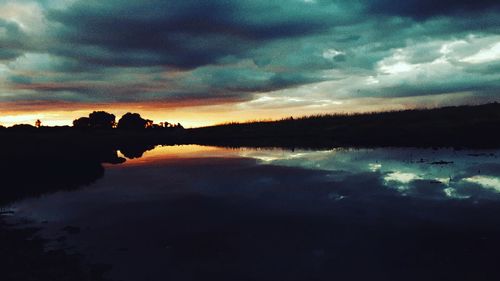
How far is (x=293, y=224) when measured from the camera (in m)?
15.2

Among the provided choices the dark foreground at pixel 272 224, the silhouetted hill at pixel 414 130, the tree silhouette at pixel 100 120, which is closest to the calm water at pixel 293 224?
the dark foreground at pixel 272 224

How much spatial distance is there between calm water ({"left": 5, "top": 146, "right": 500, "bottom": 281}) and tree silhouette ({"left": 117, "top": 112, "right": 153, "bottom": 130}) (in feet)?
458

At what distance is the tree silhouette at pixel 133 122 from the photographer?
529ft

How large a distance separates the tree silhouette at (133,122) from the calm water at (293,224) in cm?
13945

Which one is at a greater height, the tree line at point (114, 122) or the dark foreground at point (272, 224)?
the tree line at point (114, 122)

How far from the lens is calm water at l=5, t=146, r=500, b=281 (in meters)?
10.8

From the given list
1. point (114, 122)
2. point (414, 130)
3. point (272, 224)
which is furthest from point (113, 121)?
point (272, 224)

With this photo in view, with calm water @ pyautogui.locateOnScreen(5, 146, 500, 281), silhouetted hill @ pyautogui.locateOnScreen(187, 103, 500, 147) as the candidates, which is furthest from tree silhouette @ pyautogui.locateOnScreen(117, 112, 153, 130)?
calm water @ pyautogui.locateOnScreen(5, 146, 500, 281)

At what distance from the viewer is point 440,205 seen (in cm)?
1681

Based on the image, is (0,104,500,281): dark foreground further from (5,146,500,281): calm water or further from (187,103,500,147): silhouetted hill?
(187,103,500,147): silhouetted hill

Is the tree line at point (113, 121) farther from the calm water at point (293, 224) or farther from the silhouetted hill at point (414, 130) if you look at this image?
the calm water at point (293, 224)

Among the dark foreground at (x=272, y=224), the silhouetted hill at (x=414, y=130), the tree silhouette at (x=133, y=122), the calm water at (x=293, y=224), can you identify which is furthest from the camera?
the tree silhouette at (x=133, y=122)

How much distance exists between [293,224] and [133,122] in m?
157

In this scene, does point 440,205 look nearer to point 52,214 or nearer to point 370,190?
point 370,190
